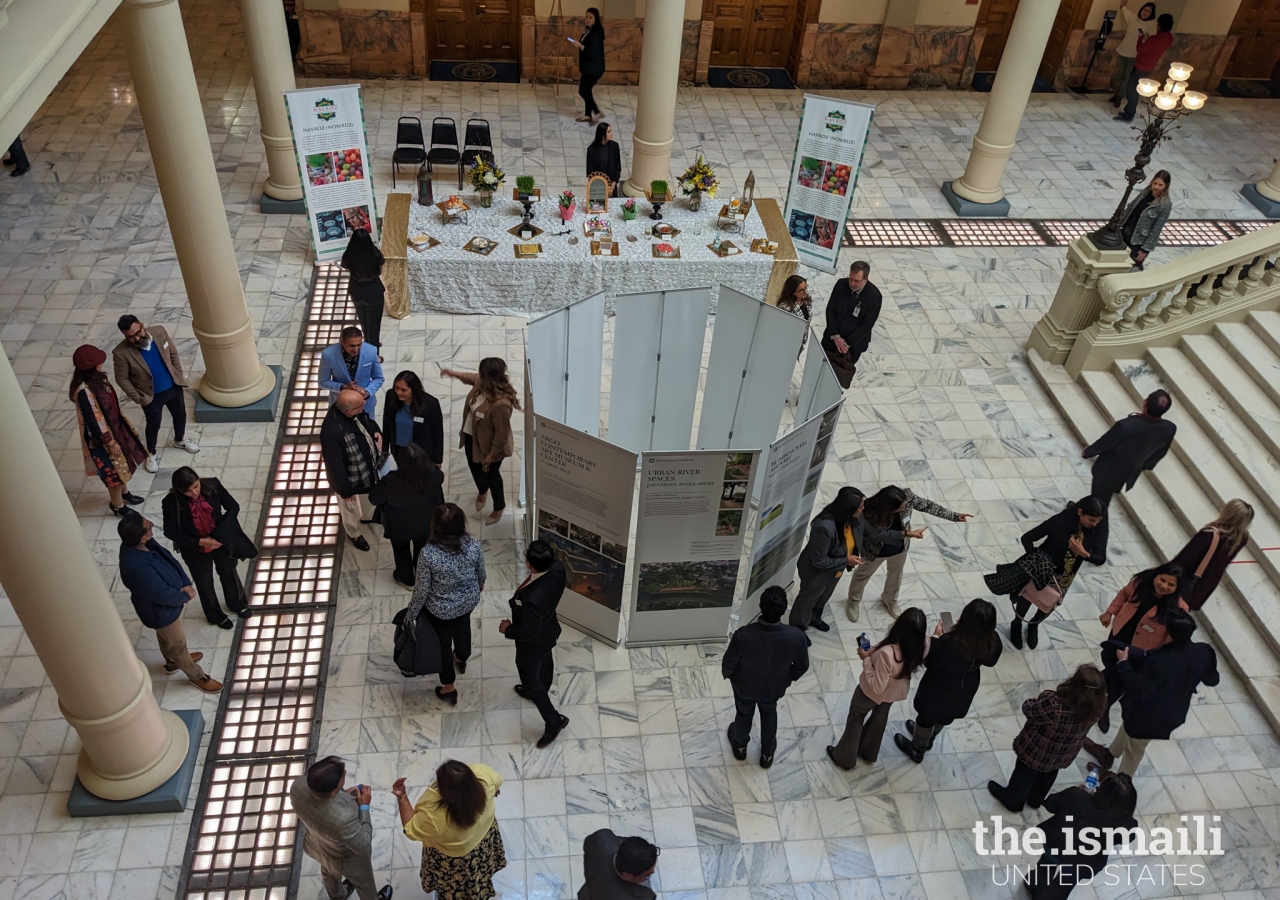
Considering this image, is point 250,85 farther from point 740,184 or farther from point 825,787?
point 825,787

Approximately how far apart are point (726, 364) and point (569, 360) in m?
1.37

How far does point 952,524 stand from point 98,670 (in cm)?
643

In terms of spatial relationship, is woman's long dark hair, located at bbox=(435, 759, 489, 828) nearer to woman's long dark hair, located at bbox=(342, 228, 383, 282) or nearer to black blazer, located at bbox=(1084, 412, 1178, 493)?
woman's long dark hair, located at bbox=(342, 228, 383, 282)

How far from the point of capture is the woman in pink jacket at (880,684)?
5453mm

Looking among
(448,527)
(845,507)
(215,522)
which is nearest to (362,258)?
(215,522)

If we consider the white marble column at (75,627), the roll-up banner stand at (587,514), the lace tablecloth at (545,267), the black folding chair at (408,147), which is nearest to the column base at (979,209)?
the lace tablecloth at (545,267)

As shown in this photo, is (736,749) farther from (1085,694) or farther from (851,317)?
(851,317)

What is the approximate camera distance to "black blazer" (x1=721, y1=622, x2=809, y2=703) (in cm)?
556

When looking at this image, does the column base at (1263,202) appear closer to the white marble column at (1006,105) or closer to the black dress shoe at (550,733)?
the white marble column at (1006,105)

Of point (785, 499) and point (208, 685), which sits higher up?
point (785, 499)

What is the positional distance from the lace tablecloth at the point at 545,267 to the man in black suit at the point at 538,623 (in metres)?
4.74

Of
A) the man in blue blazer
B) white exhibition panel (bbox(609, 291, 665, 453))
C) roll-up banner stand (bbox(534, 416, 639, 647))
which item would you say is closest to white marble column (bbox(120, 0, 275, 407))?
the man in blue blazer

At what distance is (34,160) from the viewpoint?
1262 centimetres

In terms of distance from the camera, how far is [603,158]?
11555 millimetres
